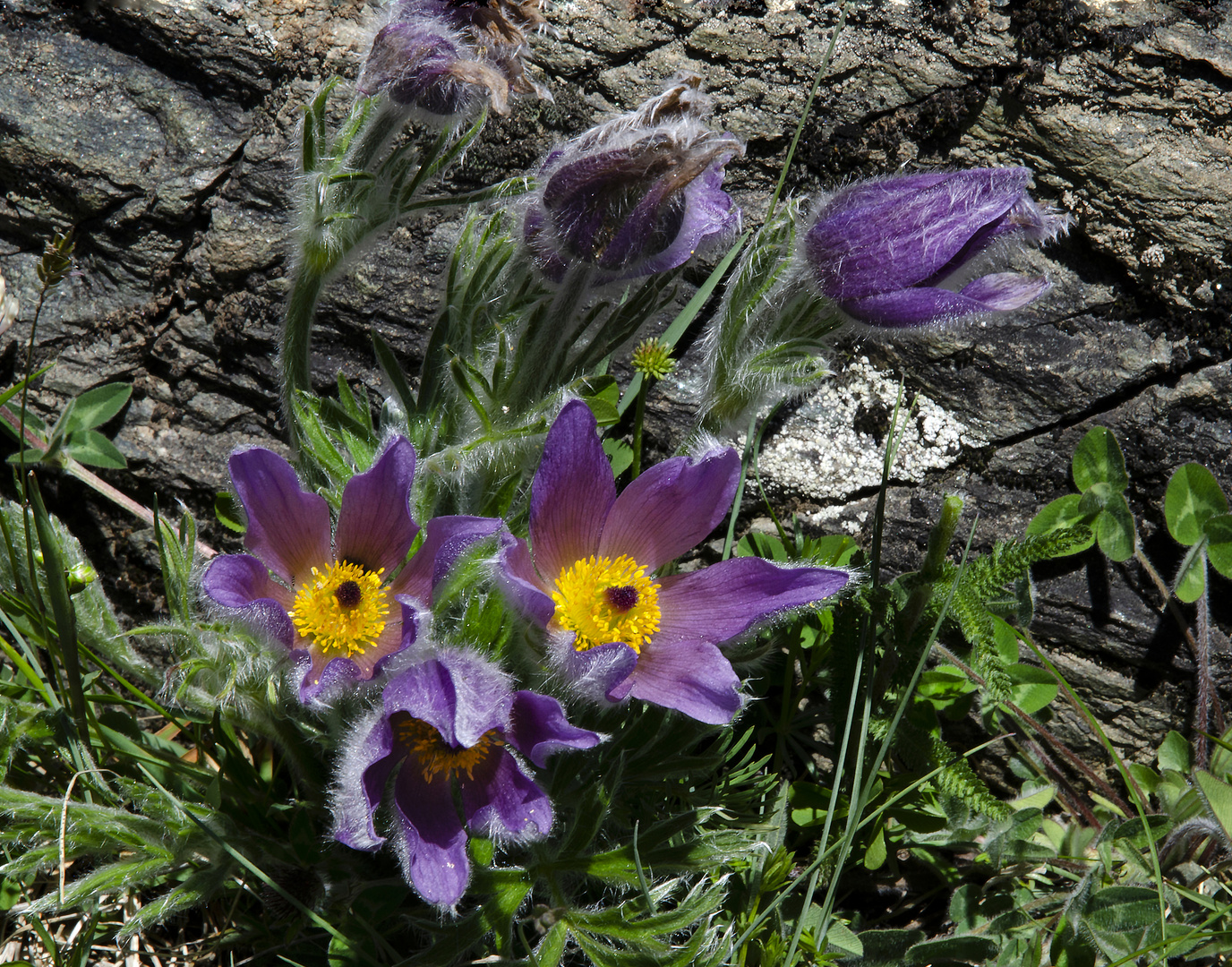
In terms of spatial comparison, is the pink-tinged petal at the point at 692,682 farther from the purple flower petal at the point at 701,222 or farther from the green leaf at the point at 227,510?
the green leaf at the point at 227,510

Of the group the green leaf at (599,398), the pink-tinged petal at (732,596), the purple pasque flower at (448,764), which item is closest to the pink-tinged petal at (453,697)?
the purple pasque flower at (448,764)

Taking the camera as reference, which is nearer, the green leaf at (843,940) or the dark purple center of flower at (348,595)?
the dark purple center of flower at (348,595)

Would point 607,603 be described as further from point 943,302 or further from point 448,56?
point 448,56

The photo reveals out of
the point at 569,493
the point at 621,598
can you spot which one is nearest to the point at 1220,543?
the point at 621,598

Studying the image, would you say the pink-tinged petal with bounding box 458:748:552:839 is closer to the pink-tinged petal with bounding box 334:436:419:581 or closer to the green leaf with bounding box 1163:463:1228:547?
the pink-tinged petal with bounding box 334:436:419:581

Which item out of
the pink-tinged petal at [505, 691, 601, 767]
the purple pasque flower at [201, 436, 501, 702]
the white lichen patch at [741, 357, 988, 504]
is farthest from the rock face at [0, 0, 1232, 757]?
the pink-tinged petal at [505, 691, 601, 767]

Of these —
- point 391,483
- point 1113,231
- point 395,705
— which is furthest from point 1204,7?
point 395,705

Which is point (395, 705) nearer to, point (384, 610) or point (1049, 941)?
point (384, 610)
